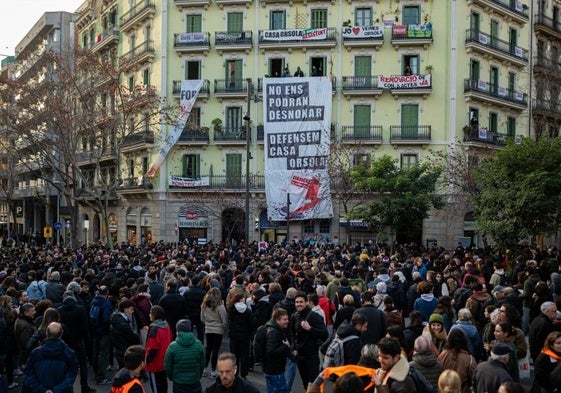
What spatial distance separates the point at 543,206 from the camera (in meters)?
20.8

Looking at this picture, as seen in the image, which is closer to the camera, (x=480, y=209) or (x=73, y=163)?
(x=480, y=209)

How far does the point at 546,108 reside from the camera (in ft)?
140

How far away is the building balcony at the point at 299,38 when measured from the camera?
1500 inches

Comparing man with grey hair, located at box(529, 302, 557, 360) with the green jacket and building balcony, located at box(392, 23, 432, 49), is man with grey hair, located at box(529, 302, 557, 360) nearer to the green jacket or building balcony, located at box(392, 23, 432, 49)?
the green jacket

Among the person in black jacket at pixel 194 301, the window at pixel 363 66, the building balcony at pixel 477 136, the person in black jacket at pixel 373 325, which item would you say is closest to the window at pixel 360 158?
the window at pixel 363 66

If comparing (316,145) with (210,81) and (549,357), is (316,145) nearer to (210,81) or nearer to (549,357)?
(210,81)

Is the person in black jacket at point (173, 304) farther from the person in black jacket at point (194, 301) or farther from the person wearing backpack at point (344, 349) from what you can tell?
the person wearing backpack at point (344, 349)

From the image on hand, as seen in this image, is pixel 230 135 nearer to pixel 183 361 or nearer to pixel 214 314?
pixel 214 314

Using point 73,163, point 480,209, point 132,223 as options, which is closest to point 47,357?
point 480,209

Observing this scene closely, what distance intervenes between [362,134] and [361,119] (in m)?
1.03

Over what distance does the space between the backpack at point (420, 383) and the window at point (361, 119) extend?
32.6 m

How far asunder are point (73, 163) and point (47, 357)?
24.5 m

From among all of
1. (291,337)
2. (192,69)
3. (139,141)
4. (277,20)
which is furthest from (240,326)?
(139,141)

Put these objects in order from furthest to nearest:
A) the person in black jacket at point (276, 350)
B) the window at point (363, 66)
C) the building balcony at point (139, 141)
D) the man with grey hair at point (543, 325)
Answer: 1. the building balcony at point (139, 141)
2. the window at point (363, 66)
3. the man with grey hair at point (543, 325)
4. the person in black jacket at point (276, 350)
